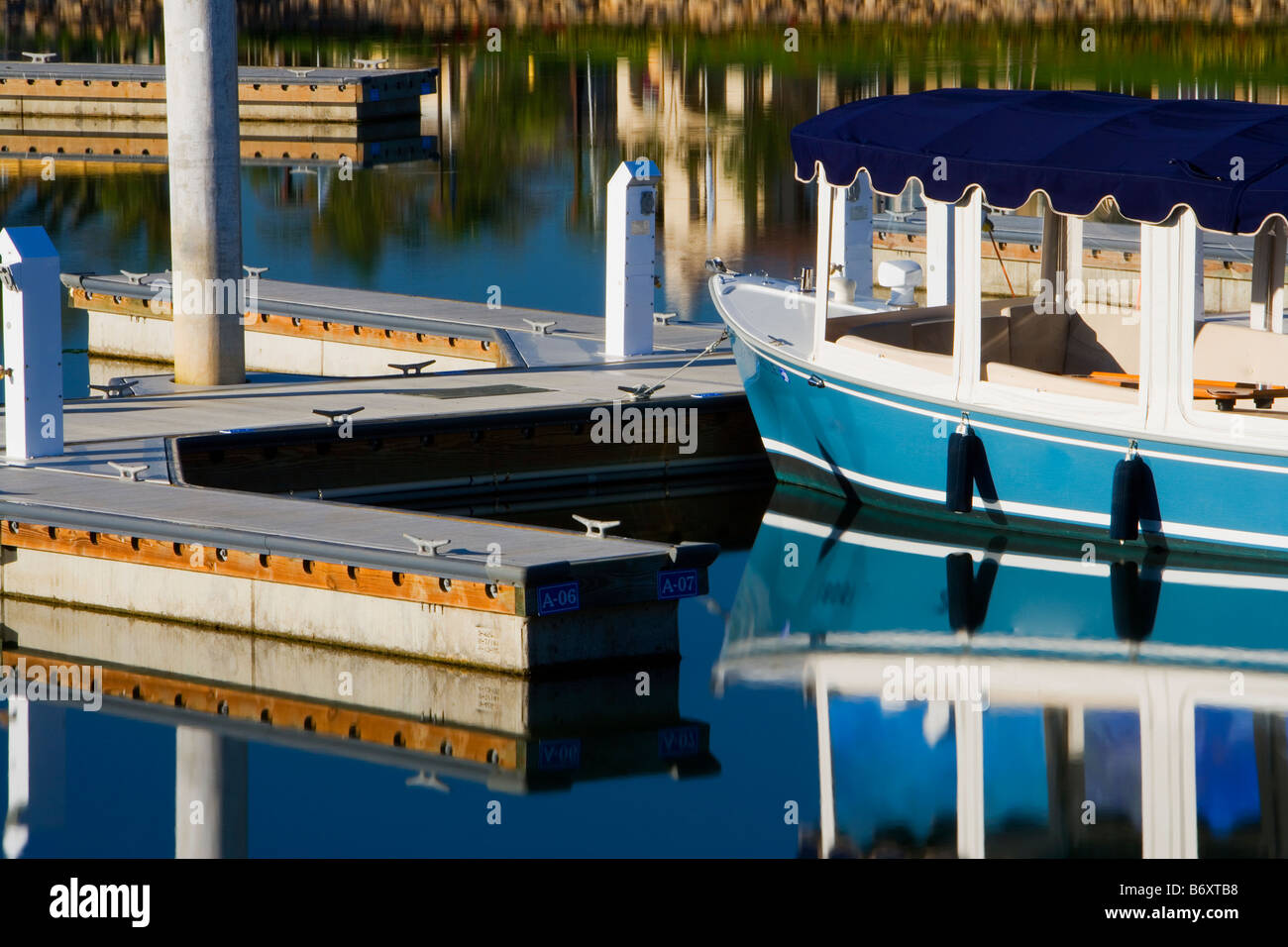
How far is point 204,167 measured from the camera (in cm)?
1551

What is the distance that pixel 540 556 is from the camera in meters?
10.9

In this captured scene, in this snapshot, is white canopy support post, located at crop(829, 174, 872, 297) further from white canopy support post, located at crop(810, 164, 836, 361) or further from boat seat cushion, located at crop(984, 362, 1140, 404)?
boat seat cushion, located at crop(984, 362, 1140, 404)

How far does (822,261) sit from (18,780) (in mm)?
6913

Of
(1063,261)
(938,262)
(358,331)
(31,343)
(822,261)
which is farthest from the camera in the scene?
(358,331)

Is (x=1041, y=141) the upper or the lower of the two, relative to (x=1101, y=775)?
upper

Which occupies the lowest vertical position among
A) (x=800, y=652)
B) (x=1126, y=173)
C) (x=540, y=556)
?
(x=800, y=652)

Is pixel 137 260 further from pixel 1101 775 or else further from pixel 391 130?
pixel 1101 775

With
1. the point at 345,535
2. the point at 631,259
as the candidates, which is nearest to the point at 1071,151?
the point at 631,259

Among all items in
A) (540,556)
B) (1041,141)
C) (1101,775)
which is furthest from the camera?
(1041,141)

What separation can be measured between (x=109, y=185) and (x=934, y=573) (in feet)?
80.2

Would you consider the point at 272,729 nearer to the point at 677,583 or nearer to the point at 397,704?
the point at 397,704

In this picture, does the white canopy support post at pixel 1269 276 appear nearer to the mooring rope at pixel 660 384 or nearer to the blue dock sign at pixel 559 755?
the mooring rope at pixel 660 384

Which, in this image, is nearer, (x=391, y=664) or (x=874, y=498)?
(x=391, y=664)

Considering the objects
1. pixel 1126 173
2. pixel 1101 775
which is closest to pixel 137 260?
pixel 1126 173
